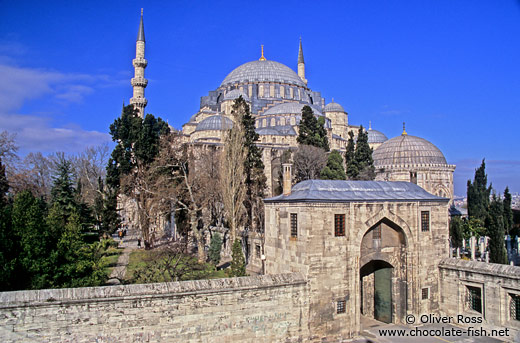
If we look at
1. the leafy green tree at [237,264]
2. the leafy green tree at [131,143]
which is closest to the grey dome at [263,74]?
the leafy green tree at [131,143]

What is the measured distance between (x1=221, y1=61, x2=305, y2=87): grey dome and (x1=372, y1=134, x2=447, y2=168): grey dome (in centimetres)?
2131

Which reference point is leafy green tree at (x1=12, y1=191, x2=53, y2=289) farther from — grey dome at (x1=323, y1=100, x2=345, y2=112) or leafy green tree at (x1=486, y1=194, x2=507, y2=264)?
grey dome at (x1=323, y1=100, x2=345, y2=112)

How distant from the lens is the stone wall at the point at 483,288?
13177 mm

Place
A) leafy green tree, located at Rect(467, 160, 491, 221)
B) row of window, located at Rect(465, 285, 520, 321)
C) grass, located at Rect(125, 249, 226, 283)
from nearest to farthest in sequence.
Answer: row of window, located at Rect(465, 285, 520, 321) → grass, located at Rect(125, 249, 226, 283) → leafy green tree, located at Rect(467, 160, 491, 221)

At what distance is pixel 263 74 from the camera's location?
2196 inches

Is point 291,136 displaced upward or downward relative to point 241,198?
upward

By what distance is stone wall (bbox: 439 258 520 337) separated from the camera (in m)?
13.2

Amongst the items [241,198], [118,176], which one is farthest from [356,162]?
[118,176]

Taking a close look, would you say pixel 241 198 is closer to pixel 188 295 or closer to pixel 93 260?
pixel 93 260

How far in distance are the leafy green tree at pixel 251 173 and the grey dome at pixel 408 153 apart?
16100mm

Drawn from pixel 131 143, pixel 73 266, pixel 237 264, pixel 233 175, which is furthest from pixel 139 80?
pixel 73 266

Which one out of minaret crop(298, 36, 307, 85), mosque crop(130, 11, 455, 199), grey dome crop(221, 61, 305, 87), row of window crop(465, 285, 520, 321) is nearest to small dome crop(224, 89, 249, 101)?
mosque crop(130, 11, 455, 199)

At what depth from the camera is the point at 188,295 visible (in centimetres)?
1098

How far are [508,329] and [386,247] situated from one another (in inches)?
176
